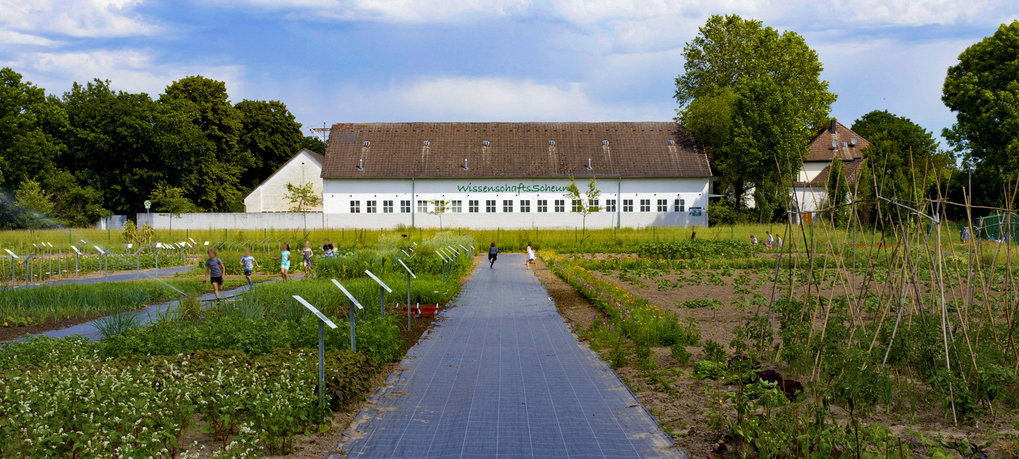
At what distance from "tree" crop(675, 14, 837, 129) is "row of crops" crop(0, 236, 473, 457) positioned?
45122 millimetres

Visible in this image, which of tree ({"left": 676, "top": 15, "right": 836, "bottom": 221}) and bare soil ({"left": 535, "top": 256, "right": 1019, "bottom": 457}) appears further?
tree ({"left": 676, "top": 15, "right": 836, "bottom": 221})

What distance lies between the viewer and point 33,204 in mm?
43719

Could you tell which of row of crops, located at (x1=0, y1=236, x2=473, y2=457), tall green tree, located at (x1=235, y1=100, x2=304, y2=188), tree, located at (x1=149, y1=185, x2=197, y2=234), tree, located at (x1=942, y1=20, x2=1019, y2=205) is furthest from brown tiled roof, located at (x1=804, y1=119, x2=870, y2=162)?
row of crops, located at (x1=0, y1=236, x2=473, y2=457)

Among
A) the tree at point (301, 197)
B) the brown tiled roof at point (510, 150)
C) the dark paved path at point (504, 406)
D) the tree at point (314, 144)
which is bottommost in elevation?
the dark paved path at point (504, 406)

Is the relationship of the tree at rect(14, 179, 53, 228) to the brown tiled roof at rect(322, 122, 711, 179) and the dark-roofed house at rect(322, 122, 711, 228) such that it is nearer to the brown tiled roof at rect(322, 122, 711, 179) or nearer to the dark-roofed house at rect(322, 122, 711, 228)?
Answer: the dark-roofed house at rect(322, 122, 711, 228)

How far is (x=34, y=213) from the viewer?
1754 inches

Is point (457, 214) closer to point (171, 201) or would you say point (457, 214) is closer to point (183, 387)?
point (171, 201)

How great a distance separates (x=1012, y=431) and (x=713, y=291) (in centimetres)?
1177

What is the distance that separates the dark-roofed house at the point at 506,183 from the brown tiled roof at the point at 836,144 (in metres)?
11.1

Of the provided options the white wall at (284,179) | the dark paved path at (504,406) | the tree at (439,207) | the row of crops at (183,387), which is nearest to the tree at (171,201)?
the white wall at (284,179)

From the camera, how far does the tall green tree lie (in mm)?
61250

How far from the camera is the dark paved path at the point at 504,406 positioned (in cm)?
605

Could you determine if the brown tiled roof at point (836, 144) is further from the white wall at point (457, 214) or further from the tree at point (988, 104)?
the tree at point (988, 104)

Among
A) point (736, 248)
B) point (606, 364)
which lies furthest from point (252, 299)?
point (736, 248)
